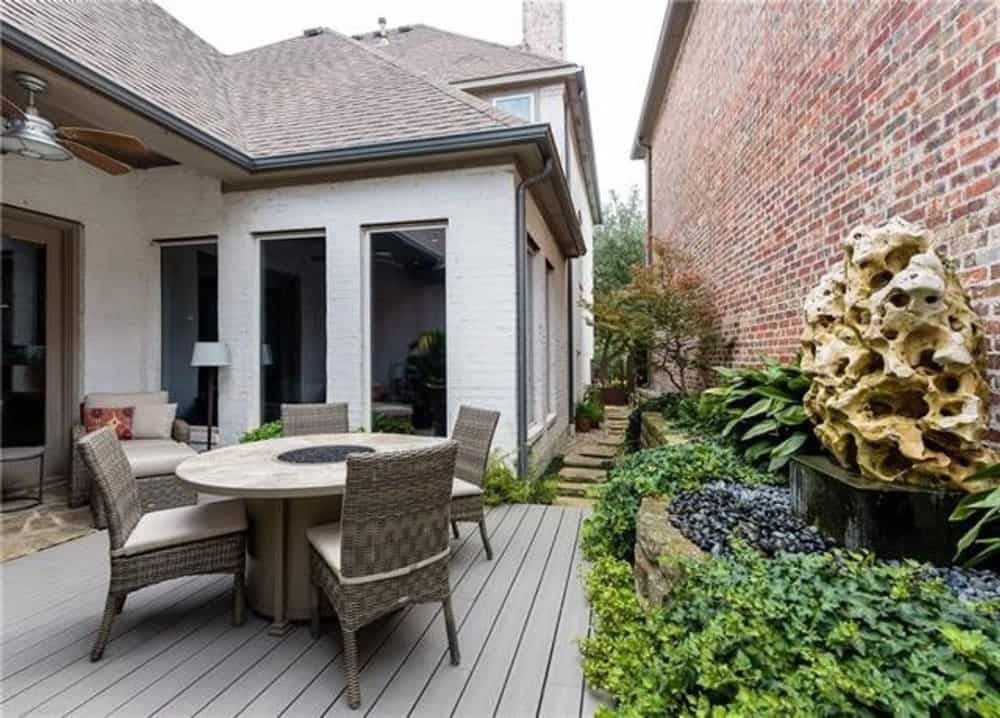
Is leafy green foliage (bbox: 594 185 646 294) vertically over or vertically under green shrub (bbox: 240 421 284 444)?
over

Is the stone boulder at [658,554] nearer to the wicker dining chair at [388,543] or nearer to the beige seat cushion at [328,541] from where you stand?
the wicker dining chair at [388,543]

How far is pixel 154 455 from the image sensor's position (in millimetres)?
4164

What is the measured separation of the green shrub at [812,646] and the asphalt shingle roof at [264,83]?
4334mm

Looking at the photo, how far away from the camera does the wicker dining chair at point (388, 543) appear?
191 cm

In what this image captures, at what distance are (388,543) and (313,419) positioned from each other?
2283 mm

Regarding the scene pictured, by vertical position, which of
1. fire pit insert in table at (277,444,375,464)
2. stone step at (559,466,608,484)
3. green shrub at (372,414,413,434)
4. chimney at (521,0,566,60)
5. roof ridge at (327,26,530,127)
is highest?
chimney at (521,0,566,60)

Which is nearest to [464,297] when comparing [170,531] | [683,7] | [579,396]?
[170,531]

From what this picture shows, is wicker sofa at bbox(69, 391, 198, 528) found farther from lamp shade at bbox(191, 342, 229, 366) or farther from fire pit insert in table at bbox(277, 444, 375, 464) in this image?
fire pit insert in table at bbox(277, 444, 375, 464)

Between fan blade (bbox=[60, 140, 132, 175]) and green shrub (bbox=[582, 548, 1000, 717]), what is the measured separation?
15.1 ft

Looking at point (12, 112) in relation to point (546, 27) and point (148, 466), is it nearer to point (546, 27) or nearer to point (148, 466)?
point (148, 466)

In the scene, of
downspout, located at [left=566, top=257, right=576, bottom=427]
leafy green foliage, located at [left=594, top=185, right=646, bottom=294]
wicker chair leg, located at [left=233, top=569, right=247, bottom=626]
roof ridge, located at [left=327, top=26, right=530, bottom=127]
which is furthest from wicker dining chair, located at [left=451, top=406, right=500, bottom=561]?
leafy green foliage, located at [left=594, top=185, right=646, bottom=294]

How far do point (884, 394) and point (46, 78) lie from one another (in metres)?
5.50

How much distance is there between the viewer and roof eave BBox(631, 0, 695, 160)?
24.0 feet

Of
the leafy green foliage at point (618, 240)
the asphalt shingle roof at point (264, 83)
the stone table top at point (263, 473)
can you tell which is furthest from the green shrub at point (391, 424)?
the leafy green foliage at point (618, 240)
